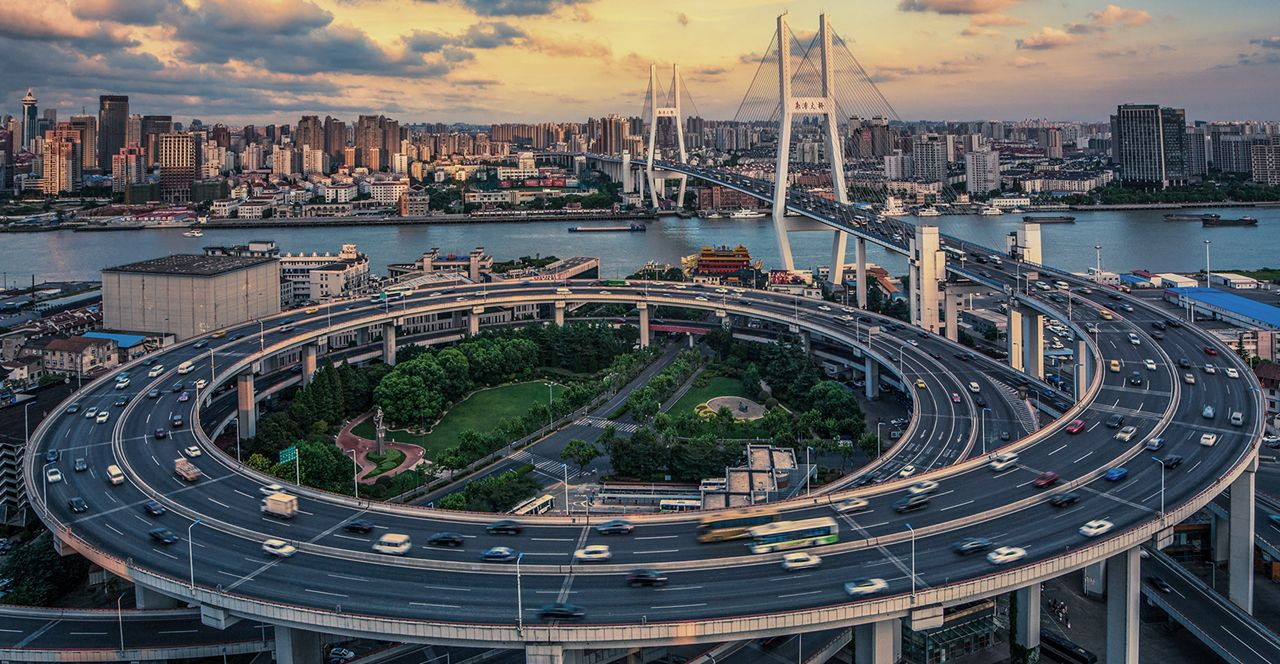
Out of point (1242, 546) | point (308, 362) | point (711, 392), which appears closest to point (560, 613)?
point (1242, 546)

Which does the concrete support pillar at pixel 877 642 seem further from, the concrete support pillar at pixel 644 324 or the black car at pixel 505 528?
the concrete support pillar at pixel 644 324

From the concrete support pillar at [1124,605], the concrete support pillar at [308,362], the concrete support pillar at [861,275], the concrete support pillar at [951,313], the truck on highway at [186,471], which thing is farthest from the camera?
the concrete support pillar at [861,275]

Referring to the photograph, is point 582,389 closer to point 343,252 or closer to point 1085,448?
point 1085,448

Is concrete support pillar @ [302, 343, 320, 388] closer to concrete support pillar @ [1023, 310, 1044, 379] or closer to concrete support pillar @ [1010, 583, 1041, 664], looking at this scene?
concrete support pillar @ [1023, 310, 1044, 379]

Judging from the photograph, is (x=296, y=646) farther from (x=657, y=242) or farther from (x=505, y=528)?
(x=657, y=242)

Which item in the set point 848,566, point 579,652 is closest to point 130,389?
point 579,652

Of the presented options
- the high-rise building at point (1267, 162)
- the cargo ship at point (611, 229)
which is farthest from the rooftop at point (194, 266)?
the high-rise building at point (1267, 162)
